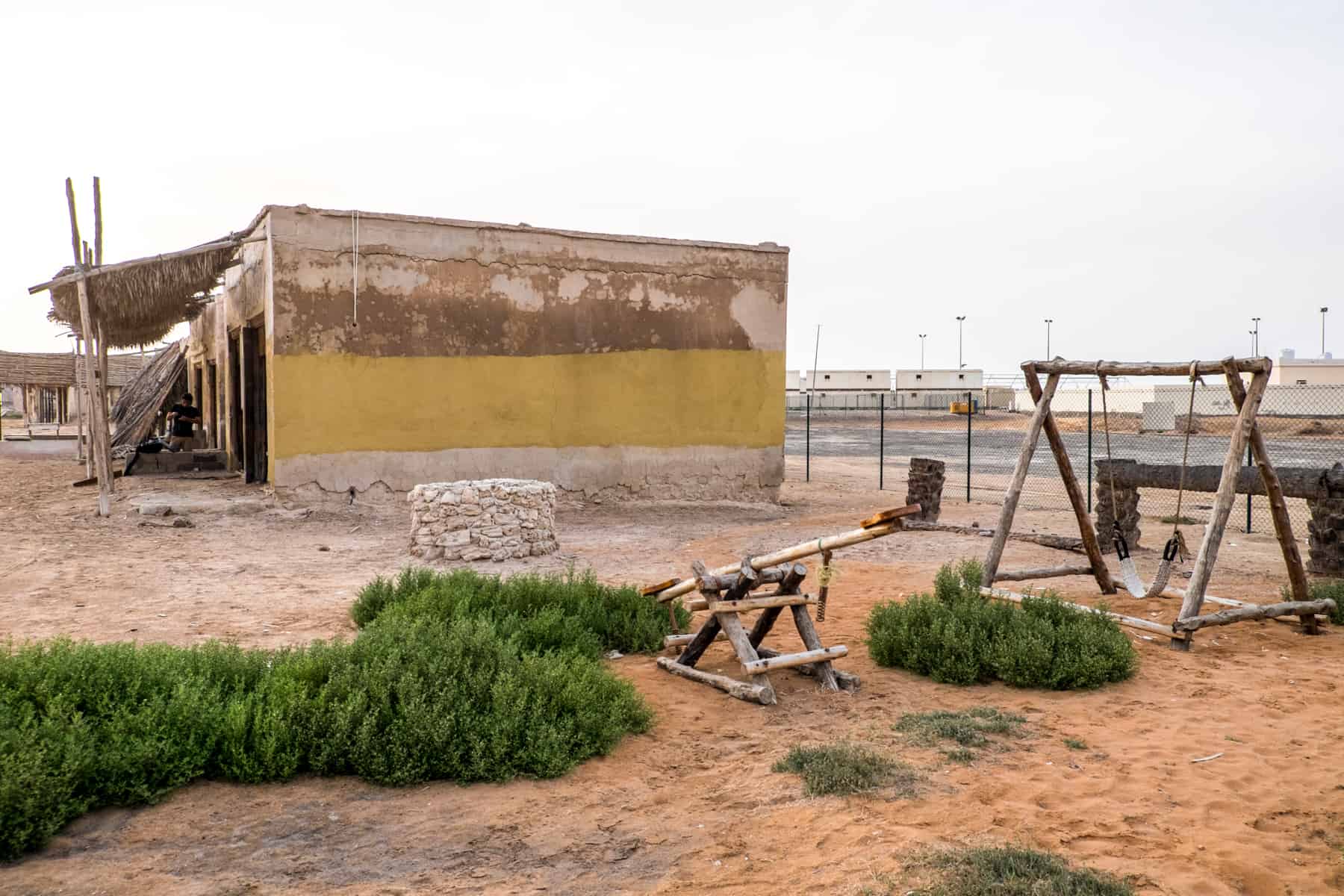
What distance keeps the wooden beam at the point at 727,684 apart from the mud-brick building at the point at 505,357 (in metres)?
8.44

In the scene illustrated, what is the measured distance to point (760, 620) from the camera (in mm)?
6488

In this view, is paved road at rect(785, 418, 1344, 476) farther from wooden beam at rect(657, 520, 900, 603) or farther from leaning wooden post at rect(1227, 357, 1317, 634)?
wooden beam at rect(657, 520, 900, 603)

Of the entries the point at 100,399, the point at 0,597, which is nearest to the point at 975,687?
the point at 0,597

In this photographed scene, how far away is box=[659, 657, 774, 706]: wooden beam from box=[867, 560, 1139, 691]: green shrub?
3.83 ft

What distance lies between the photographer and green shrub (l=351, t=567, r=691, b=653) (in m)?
6.70

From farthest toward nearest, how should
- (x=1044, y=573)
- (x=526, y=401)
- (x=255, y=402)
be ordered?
1. (x=255, y=402)
2. (x=526, y=401)
3. (x=1044, y=573)

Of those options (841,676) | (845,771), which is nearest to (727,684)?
(841,676)

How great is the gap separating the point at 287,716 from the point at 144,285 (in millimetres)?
11987

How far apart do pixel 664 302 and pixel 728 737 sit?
11022 millimetres

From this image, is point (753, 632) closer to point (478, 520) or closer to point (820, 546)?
point (820, 546)

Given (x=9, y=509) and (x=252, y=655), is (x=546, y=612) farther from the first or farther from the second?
(x=9, y=509)

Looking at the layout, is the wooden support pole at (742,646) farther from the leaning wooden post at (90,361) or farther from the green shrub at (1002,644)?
the leaning wooden post at (90,361)

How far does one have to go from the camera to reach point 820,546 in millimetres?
5809

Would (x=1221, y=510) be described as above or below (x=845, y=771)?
above
